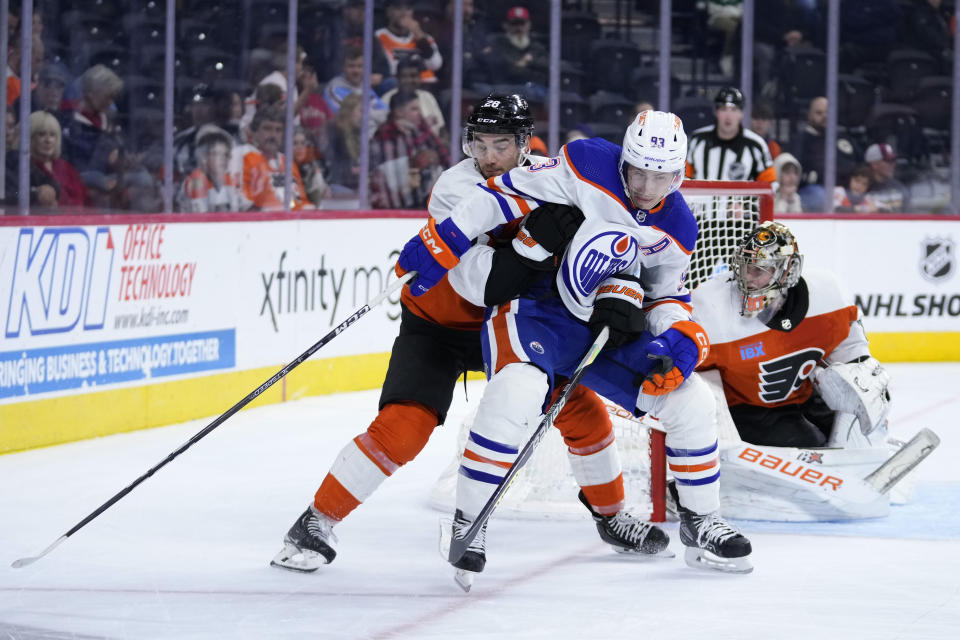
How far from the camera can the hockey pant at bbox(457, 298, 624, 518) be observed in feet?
10.3

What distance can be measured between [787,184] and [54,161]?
4.29 m

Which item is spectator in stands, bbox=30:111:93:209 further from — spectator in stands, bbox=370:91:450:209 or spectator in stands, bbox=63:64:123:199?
spectator in stands, bbox=370:91:450:209

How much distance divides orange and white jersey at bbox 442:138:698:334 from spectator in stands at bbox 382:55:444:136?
13.8 feet

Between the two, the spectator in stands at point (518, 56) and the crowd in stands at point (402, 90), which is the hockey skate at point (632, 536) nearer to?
the crowd in stands at point (402, 90)

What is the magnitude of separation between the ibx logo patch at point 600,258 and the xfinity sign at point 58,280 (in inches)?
93.5

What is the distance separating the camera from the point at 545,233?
3.25 m

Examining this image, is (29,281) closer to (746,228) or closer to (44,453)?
(44,453)

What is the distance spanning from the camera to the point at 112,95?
576cm

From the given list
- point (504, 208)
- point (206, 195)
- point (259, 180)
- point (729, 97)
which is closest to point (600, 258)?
point (504, 208)

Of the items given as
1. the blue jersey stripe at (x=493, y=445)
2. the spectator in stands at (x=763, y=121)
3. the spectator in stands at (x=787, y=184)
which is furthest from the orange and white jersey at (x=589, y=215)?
the spectator in stands at (x=763, y=121)

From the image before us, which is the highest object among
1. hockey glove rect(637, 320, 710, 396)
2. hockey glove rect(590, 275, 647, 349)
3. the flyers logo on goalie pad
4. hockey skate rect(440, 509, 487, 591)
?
hockey glove rect(590, 275, 647, 349)

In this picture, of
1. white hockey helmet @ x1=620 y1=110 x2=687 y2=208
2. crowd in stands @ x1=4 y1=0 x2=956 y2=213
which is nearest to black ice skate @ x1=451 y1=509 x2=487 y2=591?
white hockey helmet @ x1=620 y1=110 x2=687 y2=208

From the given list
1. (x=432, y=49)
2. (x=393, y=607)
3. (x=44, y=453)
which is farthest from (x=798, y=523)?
(x=432, y=49)

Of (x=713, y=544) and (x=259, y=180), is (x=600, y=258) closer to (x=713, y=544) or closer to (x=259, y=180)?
(x=713, y=544)
